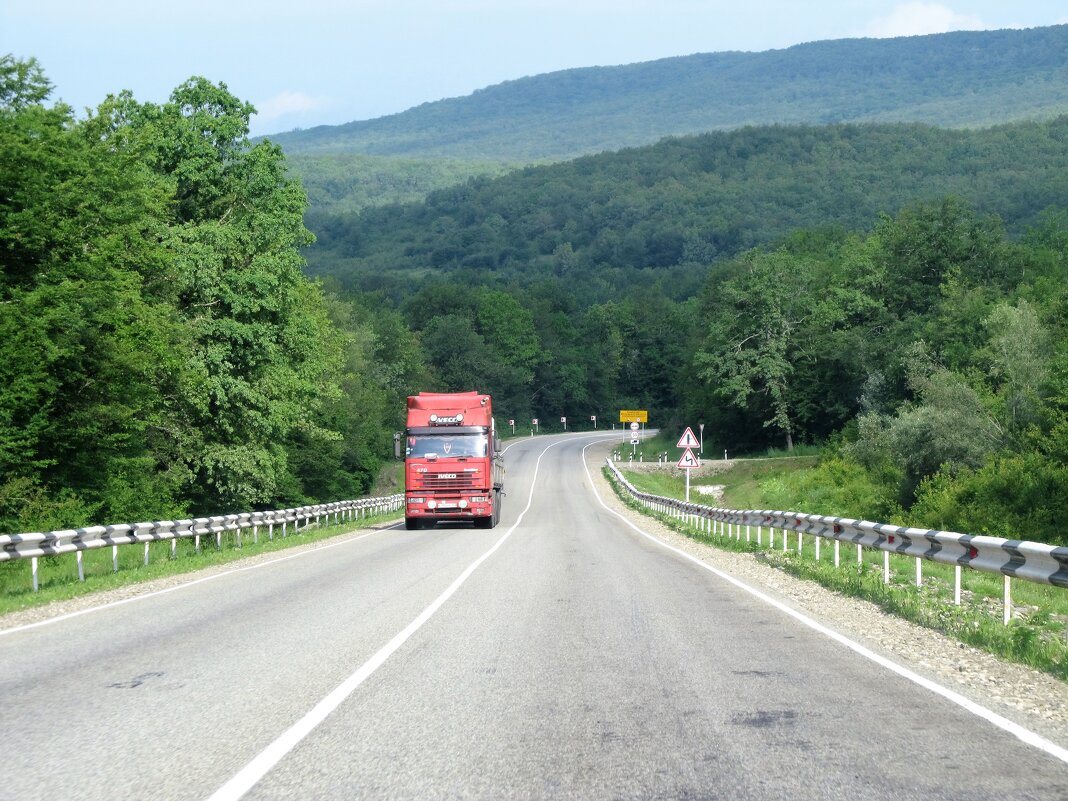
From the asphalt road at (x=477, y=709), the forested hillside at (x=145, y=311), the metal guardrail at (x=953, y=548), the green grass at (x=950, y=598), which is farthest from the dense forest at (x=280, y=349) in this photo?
the metal guardrail at (x=953, y=548)

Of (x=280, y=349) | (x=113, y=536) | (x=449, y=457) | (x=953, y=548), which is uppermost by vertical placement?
(x=280, y=349)

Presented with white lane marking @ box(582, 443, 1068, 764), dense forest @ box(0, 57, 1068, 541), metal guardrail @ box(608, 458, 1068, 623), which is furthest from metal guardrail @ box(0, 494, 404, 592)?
metal guardrail @ box(608, 458, 1068, 623)

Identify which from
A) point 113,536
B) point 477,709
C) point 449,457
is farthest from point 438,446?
point 477,709

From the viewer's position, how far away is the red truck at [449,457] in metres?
34.5

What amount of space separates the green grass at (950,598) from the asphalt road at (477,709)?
1.60 m

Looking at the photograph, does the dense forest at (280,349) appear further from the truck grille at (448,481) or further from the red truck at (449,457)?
the truck grille at (448,481)

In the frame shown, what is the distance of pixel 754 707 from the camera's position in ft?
25.3

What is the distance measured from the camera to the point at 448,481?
1372 inches

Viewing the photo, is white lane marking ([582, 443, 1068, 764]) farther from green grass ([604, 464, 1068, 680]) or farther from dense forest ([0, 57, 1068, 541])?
dense forest ([0, 57, 1068, 541])

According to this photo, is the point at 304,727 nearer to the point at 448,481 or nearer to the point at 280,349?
the point at 448,481

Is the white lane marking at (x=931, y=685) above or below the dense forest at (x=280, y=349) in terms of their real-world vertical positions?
below

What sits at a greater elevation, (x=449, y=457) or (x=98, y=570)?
(x=449, y=457)

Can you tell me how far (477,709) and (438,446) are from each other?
26.9 meters

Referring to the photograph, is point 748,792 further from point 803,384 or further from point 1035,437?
point 803,384
